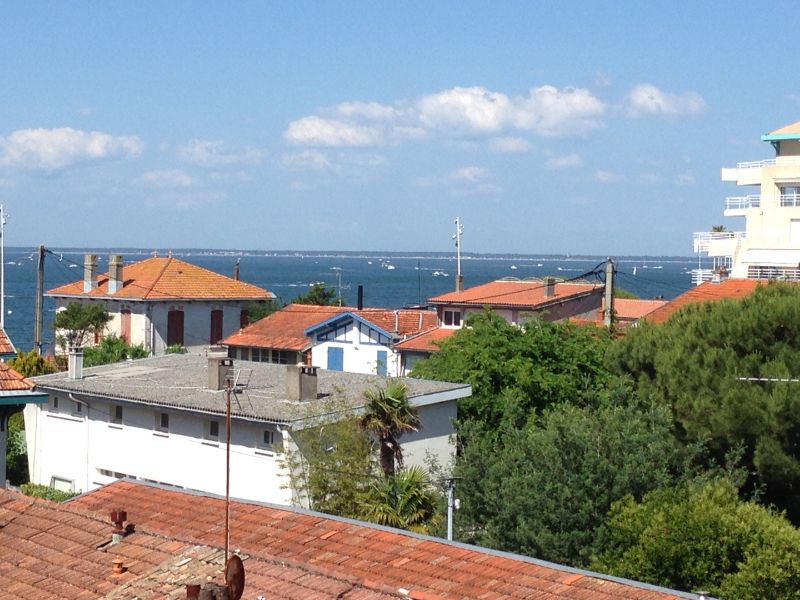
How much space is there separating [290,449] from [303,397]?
260 centimetres

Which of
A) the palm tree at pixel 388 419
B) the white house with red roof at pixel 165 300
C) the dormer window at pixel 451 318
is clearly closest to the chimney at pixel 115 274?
the white house with red roof at pixel 165 300

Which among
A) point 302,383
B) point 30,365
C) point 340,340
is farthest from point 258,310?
point 302,383

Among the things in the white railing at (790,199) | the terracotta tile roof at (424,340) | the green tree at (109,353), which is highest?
the white railing at (790,199)

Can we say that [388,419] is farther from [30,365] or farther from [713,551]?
[30,365]

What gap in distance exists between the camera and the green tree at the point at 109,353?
4644 cm

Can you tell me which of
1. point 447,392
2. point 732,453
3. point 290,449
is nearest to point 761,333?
point 732,453

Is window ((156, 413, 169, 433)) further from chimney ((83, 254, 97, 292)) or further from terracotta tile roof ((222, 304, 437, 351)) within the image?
chimney ((83, 254, 97, 292))

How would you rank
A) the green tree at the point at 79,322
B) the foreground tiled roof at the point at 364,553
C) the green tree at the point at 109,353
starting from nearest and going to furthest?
1. the foreground tiled roof at the point at 364,553
2. the green tree at the point at 109,353
3. the green tree at the point at 79,322

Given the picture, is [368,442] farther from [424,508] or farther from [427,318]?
[427,318]

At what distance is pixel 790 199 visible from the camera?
48.6 m

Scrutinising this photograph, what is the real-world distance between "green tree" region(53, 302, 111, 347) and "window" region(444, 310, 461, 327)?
17.4 meters

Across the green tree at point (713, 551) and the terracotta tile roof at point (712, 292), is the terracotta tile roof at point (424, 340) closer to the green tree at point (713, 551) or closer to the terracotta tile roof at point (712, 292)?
the terracotta tile roof at point (712, 292)

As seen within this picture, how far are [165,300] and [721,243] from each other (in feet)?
86.3

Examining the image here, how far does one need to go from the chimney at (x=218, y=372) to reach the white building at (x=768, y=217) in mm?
24525
